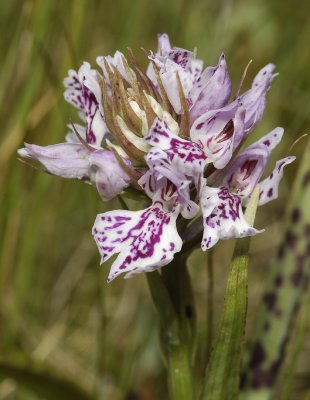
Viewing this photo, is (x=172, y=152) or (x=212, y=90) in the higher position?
(x=212, y=90)

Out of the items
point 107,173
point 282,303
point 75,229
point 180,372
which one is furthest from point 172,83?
point 75,229

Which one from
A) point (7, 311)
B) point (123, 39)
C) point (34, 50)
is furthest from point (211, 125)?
point (7, 311)

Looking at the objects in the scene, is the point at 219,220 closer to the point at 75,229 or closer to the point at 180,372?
the point at 180,372

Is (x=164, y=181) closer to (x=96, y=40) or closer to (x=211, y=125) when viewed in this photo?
(x=211, y=125)

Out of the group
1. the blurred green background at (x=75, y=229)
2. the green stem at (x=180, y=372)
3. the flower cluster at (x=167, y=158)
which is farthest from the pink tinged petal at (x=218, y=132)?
the blurred green background at (x=75, y=229)

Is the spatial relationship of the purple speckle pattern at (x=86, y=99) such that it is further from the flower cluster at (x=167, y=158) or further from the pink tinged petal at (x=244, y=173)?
the pink tinged petal at (x=244, y=173)

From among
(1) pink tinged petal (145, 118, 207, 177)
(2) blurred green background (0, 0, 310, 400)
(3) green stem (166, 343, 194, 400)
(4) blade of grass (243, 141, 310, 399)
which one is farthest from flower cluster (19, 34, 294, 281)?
(2) blurred green background (0, 0, 310, 400)

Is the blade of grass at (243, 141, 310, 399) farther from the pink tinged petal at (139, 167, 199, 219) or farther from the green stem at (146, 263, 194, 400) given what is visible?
the pink tinged petal at (139, 167, 199, 219)
